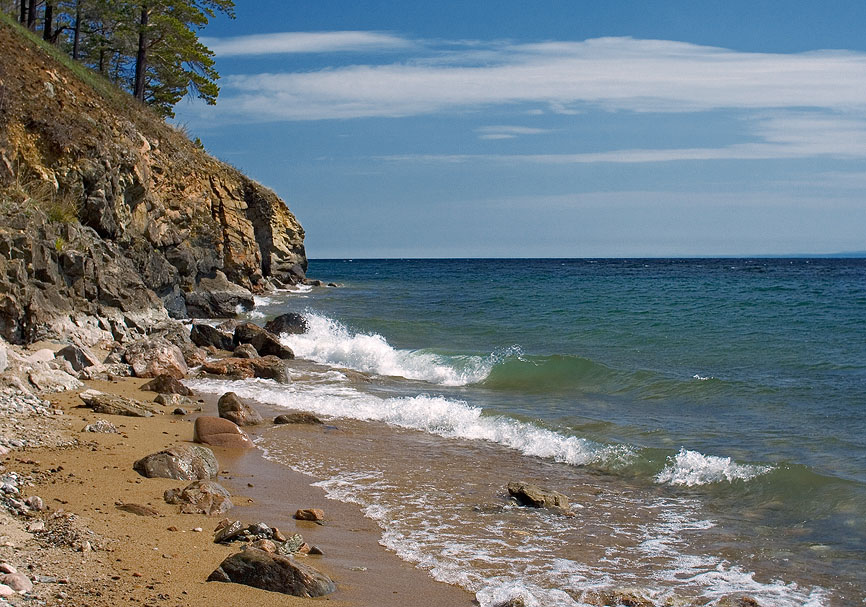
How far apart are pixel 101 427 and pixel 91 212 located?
1125cm

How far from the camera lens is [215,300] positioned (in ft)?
92.6

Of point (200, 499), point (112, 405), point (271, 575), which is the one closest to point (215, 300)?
point (112, 405)

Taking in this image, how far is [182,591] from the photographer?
17.6 feet

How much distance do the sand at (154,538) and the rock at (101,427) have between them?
166 millimetres

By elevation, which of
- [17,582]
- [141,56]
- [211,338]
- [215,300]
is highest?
[141,56]

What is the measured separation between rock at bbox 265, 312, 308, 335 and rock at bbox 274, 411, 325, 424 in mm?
11925

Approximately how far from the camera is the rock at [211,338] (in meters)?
20.8

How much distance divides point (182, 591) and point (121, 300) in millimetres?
13653

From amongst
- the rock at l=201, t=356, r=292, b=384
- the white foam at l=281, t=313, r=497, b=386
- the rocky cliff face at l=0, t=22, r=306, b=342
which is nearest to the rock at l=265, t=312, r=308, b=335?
the white foam at l=281, t=313, r=497, b=386

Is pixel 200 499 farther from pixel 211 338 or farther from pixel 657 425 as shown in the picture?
pixel 211 338

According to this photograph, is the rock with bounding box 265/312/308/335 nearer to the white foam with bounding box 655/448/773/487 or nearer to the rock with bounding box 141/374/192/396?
the rock with bounding box 141/374/192/396

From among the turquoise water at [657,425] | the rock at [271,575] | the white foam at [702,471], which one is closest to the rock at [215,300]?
the turquoise water at [657,425]

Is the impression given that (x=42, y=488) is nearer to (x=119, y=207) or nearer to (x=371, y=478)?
(x=371, y=478)

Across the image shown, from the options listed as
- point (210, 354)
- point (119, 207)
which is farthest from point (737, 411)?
point (119, 207)
